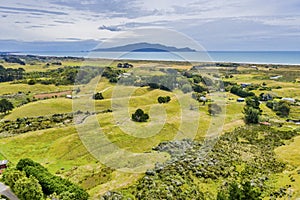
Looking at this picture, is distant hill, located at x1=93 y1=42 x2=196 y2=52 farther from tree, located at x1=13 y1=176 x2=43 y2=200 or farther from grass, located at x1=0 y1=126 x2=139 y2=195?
tree, located at x1=13 y1=176 x2=43 y2=200

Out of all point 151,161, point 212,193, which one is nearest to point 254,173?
point 212,193

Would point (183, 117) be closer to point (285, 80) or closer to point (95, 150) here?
point (95, 150)

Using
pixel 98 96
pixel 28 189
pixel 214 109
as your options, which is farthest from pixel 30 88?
pixel 28 189

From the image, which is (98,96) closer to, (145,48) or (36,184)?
(145,48)

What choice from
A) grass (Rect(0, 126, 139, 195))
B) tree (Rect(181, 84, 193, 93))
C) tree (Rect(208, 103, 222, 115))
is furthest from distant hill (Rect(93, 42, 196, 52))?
tree (Rect(181, 84, 193, 93))

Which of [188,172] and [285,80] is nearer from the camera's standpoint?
[188,172]

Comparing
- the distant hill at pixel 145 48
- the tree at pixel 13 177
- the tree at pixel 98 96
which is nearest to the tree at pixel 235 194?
the distant hill at pixel 145 48
